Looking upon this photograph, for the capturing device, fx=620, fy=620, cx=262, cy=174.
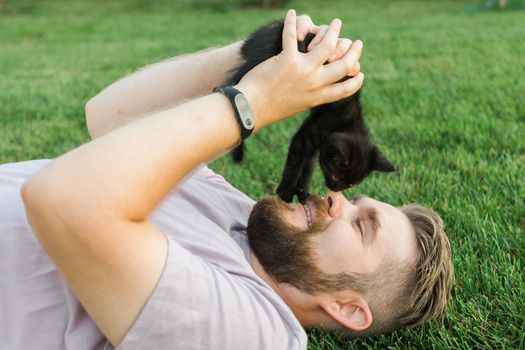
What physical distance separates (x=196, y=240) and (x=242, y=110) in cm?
45

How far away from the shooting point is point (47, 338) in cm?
167

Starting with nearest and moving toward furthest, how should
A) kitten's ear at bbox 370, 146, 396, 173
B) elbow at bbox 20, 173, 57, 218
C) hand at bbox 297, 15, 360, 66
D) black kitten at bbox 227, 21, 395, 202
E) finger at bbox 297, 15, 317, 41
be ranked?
elbow at bbox 20, 173, 57, 218 < hand at bbox 297, 15, 360, 66 < finger at bbox 297, 15, 317, 41 < black kitten at bbox 227, 21, 395, 202 < kitten's ear at bbox 370, 146, 396, 173

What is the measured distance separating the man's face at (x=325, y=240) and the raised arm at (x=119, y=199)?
0.54m

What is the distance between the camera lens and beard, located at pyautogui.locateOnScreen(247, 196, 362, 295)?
206 centimetres

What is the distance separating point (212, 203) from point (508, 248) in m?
1.24

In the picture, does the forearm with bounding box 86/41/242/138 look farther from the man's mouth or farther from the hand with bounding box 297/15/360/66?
the man's mouth

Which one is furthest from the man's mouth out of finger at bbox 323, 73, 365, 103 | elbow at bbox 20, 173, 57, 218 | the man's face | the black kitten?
elbow at bbox 20, 173, 57, 218

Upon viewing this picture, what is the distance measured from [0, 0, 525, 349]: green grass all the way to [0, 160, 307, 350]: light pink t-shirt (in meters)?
0.48

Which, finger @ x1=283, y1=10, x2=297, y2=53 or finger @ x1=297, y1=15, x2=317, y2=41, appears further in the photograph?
finger @ x1=297, y1=15, x2=317, y2=41

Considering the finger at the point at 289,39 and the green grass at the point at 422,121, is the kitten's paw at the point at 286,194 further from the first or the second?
the finger at the point at 289,39

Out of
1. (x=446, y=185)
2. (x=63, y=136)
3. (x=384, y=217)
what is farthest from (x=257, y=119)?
(x=63, y=136)

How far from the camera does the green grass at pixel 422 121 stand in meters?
2.27

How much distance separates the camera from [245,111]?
66.1 inches

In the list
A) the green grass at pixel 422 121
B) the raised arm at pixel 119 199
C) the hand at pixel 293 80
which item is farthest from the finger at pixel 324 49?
the green grass at pixel 422 121
